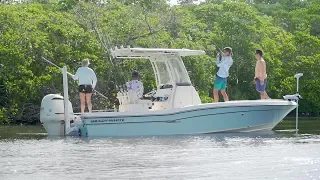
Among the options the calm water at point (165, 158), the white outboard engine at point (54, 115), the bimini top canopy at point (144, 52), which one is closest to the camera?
the calm water at point (165, 158)

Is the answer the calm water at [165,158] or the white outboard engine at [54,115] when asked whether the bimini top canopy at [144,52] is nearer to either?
the white outboard engine at [54,115]

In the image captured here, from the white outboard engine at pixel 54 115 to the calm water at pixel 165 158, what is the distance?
1638mm

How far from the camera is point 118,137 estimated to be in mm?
22078

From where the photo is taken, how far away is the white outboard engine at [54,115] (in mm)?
23047

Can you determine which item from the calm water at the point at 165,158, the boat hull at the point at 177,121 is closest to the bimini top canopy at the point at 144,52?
the boat hull at the point at 177,121

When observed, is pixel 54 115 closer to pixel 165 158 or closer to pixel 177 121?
pixel 177 121

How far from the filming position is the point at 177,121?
2227cm

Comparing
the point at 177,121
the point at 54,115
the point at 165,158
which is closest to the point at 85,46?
the point at 54,115

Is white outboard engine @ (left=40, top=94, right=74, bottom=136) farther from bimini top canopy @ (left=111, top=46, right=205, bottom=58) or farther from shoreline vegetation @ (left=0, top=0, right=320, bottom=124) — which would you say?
shoreline vegetation @ (left=0, top=0, right=320, bottom=124)

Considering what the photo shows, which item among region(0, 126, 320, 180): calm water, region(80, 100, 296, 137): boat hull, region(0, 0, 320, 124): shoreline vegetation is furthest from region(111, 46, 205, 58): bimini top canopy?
region(0, 0, 320, 124): shoreline vegetation

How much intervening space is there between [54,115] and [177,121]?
331 centimetres

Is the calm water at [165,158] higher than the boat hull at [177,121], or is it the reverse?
the boat hull at [177,121]

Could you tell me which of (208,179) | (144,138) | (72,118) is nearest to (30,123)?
(72,118)

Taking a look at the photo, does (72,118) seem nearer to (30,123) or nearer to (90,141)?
(90,141)
